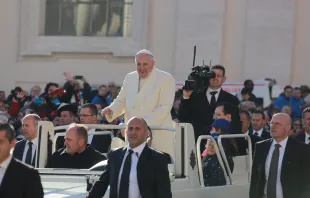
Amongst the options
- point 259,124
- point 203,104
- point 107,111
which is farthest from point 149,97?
point 259,124

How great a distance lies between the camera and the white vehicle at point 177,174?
36.5ft

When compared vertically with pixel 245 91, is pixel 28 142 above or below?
below

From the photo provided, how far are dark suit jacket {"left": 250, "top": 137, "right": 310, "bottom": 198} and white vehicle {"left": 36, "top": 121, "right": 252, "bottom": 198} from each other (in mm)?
536

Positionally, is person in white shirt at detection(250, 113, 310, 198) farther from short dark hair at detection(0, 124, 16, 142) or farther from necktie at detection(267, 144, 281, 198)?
short dark hair at detection(0, 124, 16, 142)

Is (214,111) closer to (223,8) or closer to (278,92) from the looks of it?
(278,92)

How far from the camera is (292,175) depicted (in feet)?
38.7

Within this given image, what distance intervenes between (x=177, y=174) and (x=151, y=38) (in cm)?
1497

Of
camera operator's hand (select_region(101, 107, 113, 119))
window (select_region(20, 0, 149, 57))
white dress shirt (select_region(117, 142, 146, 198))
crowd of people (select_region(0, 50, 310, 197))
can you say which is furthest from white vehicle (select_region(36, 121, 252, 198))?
window (select_region(20, 0, 149, 57))

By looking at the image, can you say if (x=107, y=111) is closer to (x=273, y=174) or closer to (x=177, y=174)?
(x=177, y=174)

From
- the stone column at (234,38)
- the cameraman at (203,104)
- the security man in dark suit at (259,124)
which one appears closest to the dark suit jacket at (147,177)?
the cameraman at (203,104)

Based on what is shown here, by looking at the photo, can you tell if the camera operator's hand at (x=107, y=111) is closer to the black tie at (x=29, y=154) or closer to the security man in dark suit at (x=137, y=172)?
the black tie at (x=29, y=154)

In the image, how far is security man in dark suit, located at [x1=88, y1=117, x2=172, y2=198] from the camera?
402 inches

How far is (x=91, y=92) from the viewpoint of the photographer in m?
22.6

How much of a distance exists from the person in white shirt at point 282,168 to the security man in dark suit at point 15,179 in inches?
157
